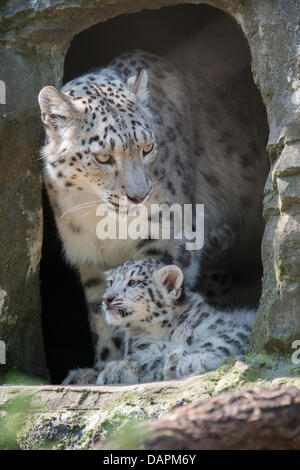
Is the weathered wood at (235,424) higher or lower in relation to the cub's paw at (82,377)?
higher

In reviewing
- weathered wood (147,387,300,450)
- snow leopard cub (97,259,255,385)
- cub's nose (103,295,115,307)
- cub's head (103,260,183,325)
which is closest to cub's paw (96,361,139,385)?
snow leopard cub (97,259,255,385)

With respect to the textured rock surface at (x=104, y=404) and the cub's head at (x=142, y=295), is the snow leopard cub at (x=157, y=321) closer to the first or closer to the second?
the cub's head at (x=142, y=295)

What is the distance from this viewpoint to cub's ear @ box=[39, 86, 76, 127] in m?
6.38

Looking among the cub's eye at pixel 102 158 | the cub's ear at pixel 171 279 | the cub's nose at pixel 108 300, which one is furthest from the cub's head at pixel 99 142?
the cub's nose at pixel 108 300

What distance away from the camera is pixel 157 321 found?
623cm

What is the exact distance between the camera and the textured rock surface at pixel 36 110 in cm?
567

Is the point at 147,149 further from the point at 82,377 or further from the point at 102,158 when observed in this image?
the point at 82,377

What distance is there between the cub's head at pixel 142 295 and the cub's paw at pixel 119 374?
337 millimetres

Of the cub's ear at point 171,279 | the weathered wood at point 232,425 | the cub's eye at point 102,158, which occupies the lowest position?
the weathered wood at point 232,425

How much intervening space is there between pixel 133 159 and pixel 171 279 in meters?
1.04

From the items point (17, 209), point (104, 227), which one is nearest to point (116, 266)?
point (104, 227)

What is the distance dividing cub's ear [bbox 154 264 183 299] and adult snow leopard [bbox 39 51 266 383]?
0.61 m

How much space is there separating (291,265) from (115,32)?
528cm

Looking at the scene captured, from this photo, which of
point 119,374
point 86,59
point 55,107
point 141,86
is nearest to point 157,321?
point 119,374
